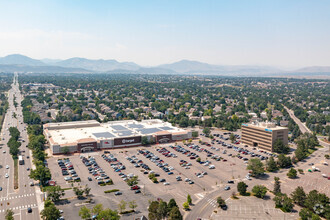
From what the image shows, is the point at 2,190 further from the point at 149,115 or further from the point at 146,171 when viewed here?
the point at 149,115

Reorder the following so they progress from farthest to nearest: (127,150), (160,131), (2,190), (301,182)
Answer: (160,131) < (127,150) < (301,182) < (2,190)

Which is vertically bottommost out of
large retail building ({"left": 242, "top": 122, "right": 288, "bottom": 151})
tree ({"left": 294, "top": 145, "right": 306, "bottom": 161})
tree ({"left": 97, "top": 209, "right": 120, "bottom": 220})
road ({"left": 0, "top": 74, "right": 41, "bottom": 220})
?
road ({"left": 0, "top": 74, "right": 41, "bottom": 220})

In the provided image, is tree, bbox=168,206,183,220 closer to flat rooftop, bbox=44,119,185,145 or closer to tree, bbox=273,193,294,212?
tree, bbox=273,193,294,212

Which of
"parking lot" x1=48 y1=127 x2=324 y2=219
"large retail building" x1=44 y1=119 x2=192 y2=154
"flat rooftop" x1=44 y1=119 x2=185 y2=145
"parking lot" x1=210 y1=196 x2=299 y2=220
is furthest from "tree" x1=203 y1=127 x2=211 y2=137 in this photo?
"parking lot" x1=210 y1=196 x2=299 y2=220

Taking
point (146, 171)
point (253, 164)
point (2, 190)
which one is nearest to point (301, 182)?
point (253, 164)

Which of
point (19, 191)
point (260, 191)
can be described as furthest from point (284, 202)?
point (19, 191)

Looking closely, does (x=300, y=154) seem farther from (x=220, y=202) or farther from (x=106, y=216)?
(x=106, y=216)

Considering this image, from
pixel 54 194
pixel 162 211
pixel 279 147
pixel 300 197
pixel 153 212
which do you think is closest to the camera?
pixel 162 211
